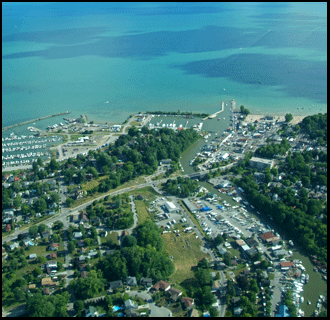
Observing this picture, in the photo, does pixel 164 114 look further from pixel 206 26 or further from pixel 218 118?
pixel 206 26

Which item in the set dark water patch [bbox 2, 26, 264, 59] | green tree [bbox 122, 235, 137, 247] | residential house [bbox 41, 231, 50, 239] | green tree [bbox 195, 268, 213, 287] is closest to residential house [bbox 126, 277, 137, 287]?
green tree [bbox 122, 235, 137, 247]

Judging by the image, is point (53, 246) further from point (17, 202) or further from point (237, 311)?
point (237, 311)

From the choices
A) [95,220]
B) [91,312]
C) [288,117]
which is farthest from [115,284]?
[288,117]

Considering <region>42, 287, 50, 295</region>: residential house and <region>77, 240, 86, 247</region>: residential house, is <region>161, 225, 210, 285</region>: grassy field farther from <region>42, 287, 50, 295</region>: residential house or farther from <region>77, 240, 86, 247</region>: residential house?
<region>42, 287, 50, 295</region>: residential house

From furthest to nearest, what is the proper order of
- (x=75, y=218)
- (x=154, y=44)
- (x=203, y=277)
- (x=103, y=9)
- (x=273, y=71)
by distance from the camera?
(x=103, y=9)
(x=154, y=44)
(x=273, y=71)
(x=75, y=218)
(x=203, y=277)

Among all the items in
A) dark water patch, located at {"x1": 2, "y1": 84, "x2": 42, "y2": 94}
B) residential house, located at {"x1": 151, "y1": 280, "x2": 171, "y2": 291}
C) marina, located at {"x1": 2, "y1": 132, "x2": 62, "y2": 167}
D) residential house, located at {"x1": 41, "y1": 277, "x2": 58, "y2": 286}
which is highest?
dark water patch, located at {"x1": 2, "y1": 84, "x2": 42, "y2": 94}

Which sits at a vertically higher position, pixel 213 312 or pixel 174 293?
pixel 174 293

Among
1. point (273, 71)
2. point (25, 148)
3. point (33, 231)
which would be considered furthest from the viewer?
point (273, 71)
